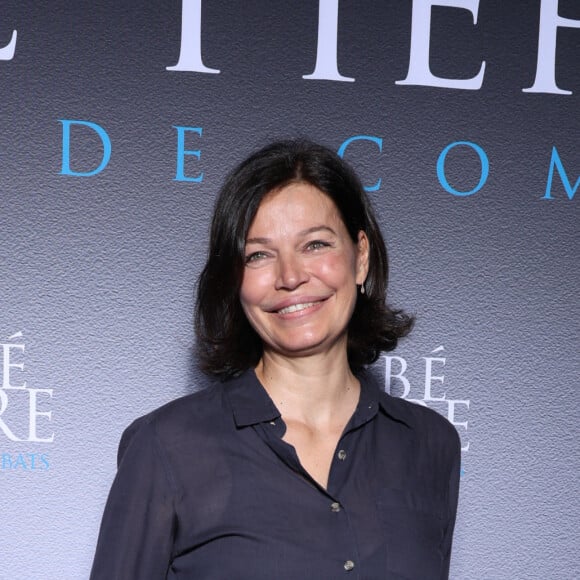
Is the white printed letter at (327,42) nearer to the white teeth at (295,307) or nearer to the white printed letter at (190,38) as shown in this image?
the white printed letter at (190,38)

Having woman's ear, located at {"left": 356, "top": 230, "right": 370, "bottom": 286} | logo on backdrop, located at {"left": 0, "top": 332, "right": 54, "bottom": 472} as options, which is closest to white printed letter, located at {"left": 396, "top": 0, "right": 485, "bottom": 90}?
woman's ear, located at {"left": 356, "top": 230, "right": 370, "bottom": 286}

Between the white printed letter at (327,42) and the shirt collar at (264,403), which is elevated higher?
the white printed letter at (327,42)

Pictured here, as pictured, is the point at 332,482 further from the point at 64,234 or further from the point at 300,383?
the point at 64,234

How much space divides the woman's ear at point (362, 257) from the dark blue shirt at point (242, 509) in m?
0.26

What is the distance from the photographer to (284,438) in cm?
119

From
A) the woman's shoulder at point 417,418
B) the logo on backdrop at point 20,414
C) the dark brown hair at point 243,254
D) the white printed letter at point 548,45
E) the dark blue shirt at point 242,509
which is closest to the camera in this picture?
the dark blue shirt at point 242,509

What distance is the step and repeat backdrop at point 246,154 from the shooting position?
64.9 inches

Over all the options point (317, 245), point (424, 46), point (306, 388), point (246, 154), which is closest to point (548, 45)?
point (424, 46)

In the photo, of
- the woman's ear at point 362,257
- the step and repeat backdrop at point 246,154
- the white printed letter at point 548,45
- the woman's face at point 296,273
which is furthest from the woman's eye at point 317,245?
the white printed letter at point 548,45

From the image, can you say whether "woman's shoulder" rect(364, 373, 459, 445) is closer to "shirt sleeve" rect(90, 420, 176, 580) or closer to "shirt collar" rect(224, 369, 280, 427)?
"shirt collar" rect(224, 369, 280, 427)

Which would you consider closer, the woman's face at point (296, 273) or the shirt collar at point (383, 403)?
the woman's face at point (296, 273)

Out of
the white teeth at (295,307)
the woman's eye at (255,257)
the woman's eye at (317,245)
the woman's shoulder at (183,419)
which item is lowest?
the woman's shoulder at (183,419)

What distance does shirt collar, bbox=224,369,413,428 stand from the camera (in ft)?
3.86

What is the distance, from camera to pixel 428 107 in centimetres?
175
